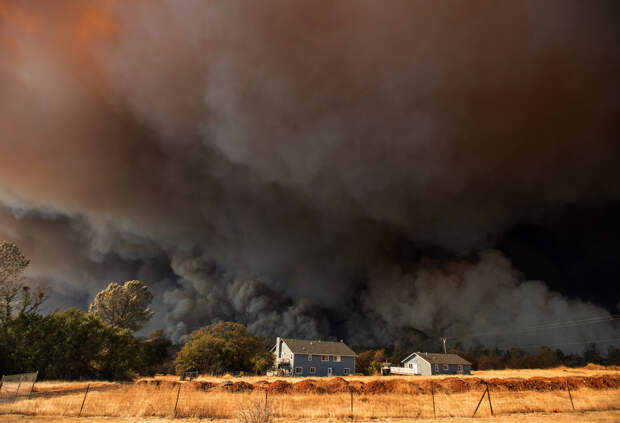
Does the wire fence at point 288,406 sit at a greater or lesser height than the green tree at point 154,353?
lesser

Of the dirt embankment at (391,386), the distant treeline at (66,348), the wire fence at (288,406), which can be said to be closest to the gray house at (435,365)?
the dirt embankment at (391,386)

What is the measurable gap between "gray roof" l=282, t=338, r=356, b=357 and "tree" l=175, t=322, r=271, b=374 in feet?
21.5

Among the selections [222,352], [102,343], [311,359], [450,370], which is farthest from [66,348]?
[450,370]

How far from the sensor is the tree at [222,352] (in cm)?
6091

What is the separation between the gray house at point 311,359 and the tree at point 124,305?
31.1 metres

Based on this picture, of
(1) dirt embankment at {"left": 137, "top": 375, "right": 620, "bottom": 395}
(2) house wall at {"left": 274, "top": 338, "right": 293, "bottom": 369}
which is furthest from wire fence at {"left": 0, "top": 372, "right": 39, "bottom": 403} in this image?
(2) house wall at {"left": 274, "top": 338, "right": 293, "bottom": 369}

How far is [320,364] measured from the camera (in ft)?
231

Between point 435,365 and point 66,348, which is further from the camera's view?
point 435,365

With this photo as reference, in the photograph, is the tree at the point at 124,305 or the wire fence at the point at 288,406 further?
the tree at the point at 124,305

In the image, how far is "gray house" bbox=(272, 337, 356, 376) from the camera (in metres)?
68.0

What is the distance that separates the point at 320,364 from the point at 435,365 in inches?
1034

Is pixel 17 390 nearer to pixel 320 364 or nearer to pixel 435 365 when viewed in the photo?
pixel 320 364

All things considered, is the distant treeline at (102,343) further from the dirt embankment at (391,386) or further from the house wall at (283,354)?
the dirt embankment at (391,386)

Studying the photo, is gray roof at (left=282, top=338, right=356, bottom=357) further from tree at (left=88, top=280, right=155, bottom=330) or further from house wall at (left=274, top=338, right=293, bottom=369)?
tree at (left=88, top=280, right=155, bottom=330)
